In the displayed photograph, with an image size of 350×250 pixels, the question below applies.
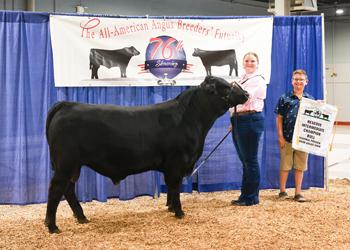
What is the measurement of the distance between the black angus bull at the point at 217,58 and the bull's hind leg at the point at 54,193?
227 centimetres

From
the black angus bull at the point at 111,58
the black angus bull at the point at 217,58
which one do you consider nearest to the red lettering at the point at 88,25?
the black angus bull at the point at 111,58

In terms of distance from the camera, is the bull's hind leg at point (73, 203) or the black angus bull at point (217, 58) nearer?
the bull's hind leg at point (73, 203)

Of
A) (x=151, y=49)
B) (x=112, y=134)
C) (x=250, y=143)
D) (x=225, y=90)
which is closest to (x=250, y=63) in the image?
(x=225, y=90)

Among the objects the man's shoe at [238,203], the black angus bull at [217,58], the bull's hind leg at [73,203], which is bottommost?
the man's shoe at [238,203]

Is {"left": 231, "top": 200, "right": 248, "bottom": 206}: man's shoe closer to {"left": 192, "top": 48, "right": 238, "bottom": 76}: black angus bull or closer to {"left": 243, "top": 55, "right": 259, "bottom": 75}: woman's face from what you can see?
{"left": 243, "top": 55, "right": 259, "bottom": 75}: woman's face

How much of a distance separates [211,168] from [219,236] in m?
1.76

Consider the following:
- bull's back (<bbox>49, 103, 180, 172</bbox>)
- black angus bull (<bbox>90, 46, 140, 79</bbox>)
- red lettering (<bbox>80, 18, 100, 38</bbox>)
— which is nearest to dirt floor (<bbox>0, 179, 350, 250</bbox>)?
bull's back (<bbox>49, 103, 180, 172</bbox>)

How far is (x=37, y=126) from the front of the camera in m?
4.34

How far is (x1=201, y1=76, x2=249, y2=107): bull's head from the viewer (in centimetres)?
364

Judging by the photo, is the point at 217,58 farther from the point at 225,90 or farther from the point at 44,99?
the point at 44,99

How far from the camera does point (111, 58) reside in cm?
440

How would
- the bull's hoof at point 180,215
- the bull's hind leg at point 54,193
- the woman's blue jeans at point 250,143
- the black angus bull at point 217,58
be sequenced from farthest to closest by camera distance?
the black angus bull at point 217,58 → the woman's blue jeans at point 250,143 → the bull's hoof at point 180,215 → the bull's hind leg at point 54,193

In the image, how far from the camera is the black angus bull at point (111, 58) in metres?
4.36

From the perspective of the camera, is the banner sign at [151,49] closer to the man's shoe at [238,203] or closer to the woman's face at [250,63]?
the woman's face at [250,63]
